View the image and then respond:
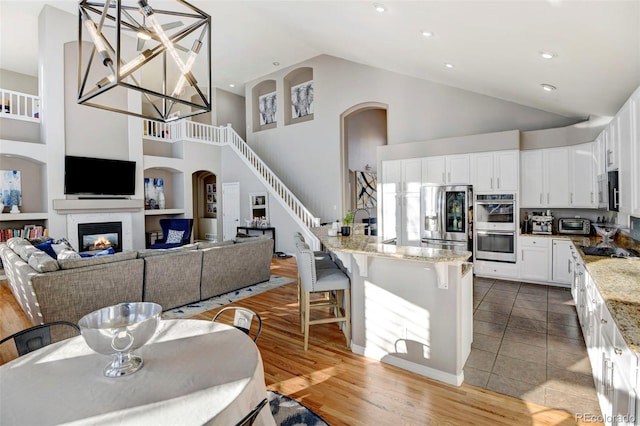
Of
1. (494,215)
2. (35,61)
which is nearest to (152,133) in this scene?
(35,61)

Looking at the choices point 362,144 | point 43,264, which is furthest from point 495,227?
point 43,264

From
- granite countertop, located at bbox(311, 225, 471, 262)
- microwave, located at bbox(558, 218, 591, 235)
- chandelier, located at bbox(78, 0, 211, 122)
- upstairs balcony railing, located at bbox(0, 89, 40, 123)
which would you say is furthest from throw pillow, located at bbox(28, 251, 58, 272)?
microwave, located at bbox(558, 218, 591, 235)

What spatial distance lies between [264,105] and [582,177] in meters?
8.79

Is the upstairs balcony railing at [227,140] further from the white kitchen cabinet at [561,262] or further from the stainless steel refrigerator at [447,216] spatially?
the white kitchen cabinet at [561,262]

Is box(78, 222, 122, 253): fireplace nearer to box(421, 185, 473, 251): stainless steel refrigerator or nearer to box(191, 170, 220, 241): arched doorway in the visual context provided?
box(191, 170, 220, 241): arched doorway

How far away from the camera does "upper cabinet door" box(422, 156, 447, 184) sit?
19.6 ft

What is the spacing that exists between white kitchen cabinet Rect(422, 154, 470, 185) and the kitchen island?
3426 mm

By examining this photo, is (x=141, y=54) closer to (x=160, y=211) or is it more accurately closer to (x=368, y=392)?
→ (x=368, y=392)

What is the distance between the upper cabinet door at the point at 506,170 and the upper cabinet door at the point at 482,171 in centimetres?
8

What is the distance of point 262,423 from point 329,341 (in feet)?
6.78

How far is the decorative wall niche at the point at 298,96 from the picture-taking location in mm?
9562

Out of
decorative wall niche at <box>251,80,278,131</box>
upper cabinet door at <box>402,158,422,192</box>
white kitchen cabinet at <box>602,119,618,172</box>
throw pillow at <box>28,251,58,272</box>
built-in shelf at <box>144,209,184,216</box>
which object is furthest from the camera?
decorative wall niche at <box>251,80,278,131</box>

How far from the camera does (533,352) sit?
9.77ft

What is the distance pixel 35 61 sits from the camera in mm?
8070
